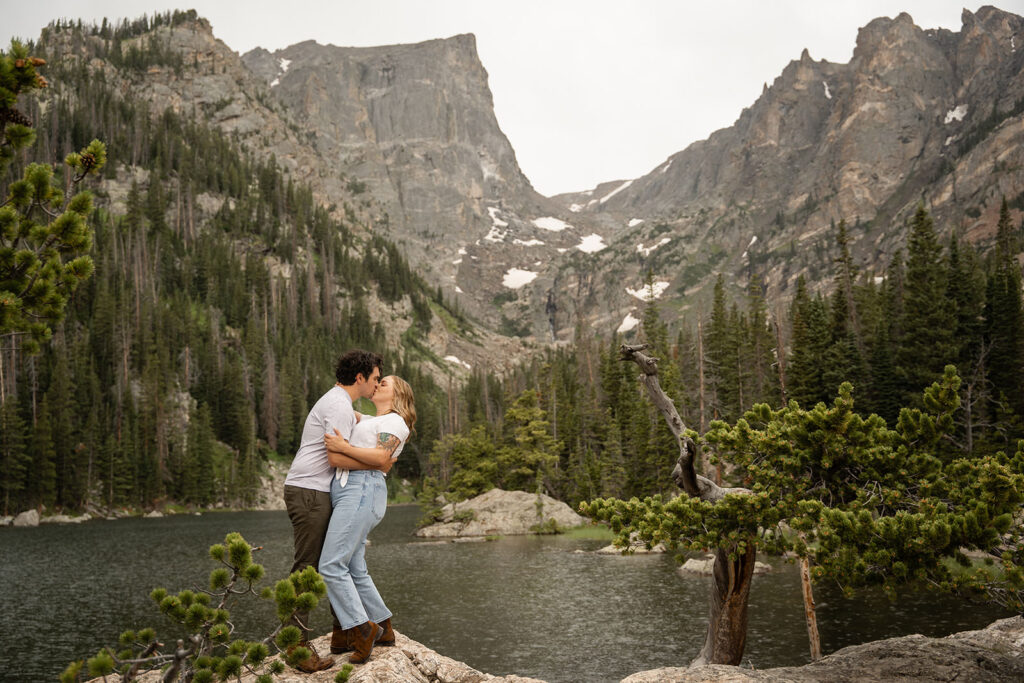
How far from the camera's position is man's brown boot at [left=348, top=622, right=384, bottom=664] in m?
7.43

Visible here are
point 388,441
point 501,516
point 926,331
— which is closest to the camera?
point 388,441

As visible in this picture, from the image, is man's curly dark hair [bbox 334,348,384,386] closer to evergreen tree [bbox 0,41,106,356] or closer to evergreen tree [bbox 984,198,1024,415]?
evergreen tree [bbox 0,41,106,356]

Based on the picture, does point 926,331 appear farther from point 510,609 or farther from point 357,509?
point 357,509

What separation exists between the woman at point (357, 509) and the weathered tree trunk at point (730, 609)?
7.25 metres

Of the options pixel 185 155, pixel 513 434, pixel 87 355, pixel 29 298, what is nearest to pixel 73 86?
pixel 185 155

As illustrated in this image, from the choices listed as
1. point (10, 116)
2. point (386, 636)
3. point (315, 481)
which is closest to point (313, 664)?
point (386, 636)

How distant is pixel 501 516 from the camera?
197 feet

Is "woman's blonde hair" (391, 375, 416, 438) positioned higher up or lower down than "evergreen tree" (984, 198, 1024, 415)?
lower down

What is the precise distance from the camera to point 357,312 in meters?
152

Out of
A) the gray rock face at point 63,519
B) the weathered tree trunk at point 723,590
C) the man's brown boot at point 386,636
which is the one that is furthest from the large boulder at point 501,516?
the man's brown boot at point 386,636

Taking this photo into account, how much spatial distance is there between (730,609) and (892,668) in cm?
375

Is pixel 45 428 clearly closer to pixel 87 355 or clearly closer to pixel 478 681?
pixel 87 355

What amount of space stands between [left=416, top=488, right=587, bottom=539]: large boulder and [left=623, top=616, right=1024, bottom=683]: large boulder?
165 ft

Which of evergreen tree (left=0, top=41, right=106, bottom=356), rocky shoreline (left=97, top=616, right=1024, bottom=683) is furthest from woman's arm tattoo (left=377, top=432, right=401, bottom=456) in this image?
evergreen tree (left=0, top=41, right=106, bottom=356)
